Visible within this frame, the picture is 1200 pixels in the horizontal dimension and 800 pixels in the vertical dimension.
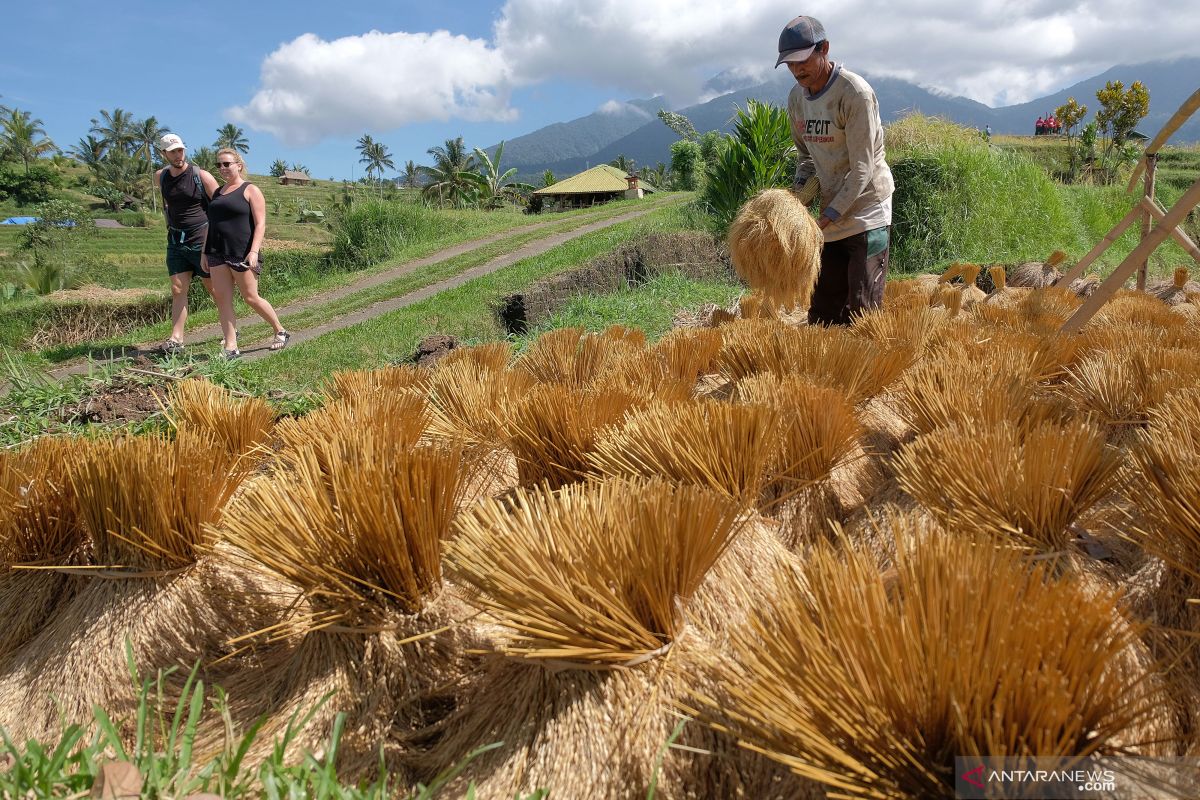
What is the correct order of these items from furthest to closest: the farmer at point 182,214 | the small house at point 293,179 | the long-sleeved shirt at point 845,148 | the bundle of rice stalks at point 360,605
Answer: the small house at point 293,179, the farmer at point 182,214, the long-sleeved shirt at point 845,148, the bundle of rice stalks at point 360,605

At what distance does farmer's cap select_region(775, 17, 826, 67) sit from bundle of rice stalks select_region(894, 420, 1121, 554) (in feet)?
6.75

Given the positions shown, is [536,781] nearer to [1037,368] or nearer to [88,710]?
[88,710]

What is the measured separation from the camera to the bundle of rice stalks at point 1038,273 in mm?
5684

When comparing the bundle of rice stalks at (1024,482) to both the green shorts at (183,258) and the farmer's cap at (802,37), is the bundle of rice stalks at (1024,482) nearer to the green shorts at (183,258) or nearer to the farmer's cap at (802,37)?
the farmer's cap at (802,37)

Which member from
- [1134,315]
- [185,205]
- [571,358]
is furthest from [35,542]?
[185,205]

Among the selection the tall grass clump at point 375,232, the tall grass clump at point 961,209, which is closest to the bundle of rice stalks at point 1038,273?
the tall grass clump at point 961,209

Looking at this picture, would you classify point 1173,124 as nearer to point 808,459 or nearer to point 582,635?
point 808,459

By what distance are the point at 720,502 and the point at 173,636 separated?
0.84m

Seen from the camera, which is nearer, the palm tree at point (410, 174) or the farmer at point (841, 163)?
the farmer at point (841, 163)

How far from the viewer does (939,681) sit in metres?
0.51

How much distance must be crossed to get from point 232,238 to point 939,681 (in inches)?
188

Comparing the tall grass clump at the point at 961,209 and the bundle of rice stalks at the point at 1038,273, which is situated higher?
the tall grass clump at the point at 961,209

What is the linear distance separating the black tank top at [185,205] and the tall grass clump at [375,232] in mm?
8926

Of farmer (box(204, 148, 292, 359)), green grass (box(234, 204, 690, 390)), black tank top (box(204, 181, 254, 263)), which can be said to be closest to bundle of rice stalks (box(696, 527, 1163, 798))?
green grass (box(234, 204, 690, 390))
